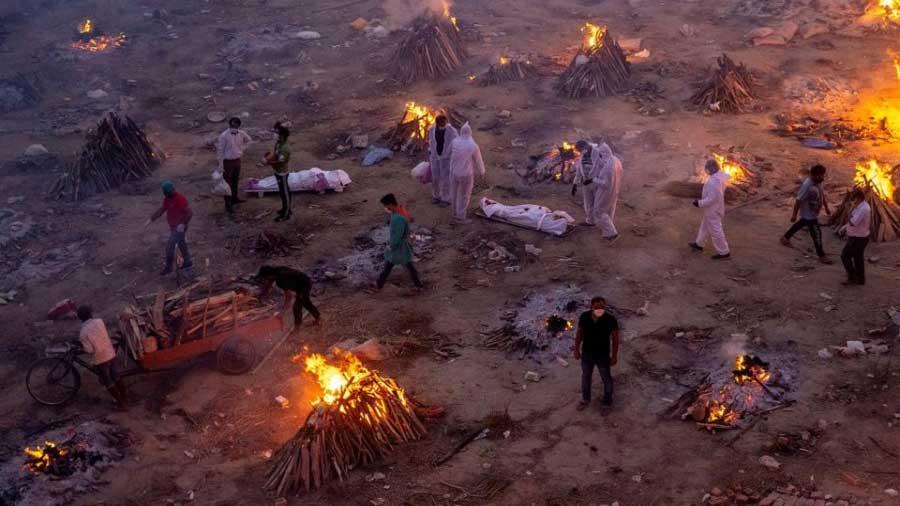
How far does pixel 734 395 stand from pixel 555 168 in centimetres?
764

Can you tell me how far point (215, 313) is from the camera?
31.0 feet

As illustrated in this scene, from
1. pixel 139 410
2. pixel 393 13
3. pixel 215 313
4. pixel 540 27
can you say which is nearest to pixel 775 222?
pixel 215 313

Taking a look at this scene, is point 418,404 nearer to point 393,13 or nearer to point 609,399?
point 609,399

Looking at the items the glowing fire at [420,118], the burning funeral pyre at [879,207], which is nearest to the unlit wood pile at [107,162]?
the glowing fire at [420,118]

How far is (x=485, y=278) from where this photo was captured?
1174cm

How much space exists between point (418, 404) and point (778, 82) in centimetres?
1486

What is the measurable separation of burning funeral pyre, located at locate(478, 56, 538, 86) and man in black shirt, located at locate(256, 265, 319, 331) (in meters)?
11.7

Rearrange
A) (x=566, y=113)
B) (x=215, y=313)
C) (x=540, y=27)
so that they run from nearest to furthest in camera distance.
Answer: (x=215, y=313) < (x=566, y=113) < (x=540, y=27)

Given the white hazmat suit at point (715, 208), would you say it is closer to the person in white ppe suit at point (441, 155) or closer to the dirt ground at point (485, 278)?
the dirt ground at point (485, 278)

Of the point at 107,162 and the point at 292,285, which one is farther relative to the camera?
the point at 107,162

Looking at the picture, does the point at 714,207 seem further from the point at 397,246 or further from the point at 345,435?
the point at 345,435

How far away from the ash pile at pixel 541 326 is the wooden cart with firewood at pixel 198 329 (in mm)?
2975

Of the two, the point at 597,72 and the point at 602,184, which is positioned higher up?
the point at 597,72

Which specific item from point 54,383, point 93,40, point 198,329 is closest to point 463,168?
point 198,329
